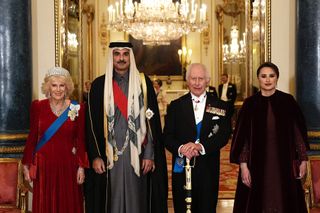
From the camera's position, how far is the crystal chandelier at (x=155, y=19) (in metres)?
11.2

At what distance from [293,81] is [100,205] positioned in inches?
118

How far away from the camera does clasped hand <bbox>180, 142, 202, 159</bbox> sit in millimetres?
4074

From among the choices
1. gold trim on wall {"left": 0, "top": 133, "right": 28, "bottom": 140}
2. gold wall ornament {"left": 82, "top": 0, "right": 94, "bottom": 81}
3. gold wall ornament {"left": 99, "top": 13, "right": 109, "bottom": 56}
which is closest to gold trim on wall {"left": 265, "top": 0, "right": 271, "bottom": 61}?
gold trim on wall {"left": 0, "top": 133, "right": 28, "bottom": 140}

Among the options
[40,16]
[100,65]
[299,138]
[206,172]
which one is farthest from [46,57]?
[100,65]

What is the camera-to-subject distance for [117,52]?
4.26 meters

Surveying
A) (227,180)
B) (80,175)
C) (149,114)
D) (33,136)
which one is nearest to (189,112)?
(149,114)

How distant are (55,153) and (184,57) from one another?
40.6ft

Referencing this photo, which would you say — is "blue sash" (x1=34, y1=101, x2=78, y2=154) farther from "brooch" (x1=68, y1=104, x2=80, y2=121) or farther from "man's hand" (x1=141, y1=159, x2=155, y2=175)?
"man's hand" (x1=141, y1=159, x2=155, y2=175)

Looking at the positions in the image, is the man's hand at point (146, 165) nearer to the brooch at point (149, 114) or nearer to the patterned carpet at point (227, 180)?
the brooch at point (149, 114)

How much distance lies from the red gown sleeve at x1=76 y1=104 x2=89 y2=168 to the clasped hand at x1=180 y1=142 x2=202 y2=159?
0.82m

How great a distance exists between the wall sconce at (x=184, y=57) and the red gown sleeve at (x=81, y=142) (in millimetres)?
12074

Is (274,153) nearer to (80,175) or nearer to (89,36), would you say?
(80,175)

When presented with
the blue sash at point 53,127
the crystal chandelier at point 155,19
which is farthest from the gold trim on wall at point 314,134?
the crystal chandelier at point 155,19

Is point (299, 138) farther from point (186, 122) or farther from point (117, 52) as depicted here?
point (117, 52)
